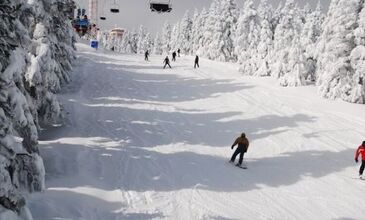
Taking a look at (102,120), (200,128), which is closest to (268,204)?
(200,128)

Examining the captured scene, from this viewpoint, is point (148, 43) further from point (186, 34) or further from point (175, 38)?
point (186, 34)

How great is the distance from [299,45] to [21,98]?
36070mm

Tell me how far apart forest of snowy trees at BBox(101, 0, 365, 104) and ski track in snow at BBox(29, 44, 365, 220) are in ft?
8.53

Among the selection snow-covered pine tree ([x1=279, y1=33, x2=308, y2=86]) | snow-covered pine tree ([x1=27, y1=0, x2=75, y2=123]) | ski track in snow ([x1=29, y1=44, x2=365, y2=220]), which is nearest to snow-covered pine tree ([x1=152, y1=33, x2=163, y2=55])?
snow-covered pine tree ([x1=279, y1=33, x2=308, y2=86])

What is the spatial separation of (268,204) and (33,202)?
799cm

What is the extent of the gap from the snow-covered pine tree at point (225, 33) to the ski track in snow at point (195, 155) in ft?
121

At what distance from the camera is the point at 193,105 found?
3194cm

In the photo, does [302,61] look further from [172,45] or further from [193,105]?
[172,45]

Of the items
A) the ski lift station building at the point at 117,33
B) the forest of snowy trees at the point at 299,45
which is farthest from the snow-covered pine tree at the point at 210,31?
the ski lift station building at the point at 117,33

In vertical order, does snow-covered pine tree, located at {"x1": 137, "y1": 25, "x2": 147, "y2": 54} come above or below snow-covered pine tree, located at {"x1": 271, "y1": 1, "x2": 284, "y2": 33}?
below

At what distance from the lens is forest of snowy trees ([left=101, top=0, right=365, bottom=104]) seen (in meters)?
36.4

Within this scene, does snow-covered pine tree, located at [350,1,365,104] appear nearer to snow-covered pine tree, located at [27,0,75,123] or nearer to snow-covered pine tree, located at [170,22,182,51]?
snow-covered pine tree, located at [27,0,75,123]

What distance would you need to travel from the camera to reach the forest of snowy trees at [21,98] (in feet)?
33.4

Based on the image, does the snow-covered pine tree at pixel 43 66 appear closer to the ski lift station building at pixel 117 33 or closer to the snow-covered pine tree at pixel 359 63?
the snow-covered pine tree at pixel 359 63
